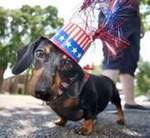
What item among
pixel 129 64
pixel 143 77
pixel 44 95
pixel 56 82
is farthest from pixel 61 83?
pixel 143 77

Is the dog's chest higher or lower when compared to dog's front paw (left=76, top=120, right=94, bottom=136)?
higher

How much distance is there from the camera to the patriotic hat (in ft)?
13.0

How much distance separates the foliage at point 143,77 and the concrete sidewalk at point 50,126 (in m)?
46.9

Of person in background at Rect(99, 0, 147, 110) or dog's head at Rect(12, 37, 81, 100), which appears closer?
dog's head at Rect(12, 37, 81, 100)

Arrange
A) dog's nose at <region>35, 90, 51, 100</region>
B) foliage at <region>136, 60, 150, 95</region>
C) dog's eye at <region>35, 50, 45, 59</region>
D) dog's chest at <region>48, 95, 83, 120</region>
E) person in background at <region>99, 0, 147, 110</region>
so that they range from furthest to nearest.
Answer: foliage at <region>136, 60, 150, 95</region> → person in background at <region>99, 0, 147, 110</region> → dog's chest at <region>48, 95, 83, 120</region> → dog's eye at <region>35, 50, 45, 59</region> → dog's nose at <region>35, 90, 51, 100</region>

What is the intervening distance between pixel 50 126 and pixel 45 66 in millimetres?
929

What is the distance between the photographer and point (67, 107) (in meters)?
4.14

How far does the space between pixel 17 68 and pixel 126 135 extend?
1.20 m

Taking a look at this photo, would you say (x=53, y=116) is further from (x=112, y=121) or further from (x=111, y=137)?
(x=111, y=137)

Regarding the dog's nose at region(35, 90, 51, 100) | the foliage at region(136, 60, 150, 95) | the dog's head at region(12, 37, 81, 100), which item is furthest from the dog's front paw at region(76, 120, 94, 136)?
the foliage at region(136, 60, 150, 95)

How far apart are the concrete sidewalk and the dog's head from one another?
0.55 m

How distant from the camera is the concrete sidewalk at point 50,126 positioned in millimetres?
4316

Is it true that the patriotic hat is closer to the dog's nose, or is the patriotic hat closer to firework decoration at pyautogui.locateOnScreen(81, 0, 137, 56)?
firework decoration at pyautogui.locateOnScreen(81, 0, 137, 56)

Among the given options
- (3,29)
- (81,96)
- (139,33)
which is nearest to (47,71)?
(81,96)
